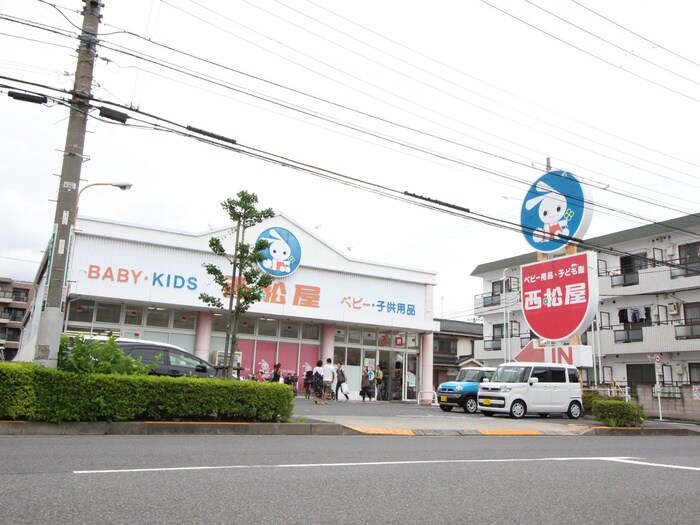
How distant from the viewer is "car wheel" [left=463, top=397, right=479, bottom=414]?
22.0m

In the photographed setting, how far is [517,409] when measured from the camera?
19.9m

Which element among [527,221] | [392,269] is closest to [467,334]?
[392,269]

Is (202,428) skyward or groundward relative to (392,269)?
groundward

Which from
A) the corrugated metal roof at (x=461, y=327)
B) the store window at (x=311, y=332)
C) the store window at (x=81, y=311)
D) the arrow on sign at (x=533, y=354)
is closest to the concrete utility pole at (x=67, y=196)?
the store window at (x=81, y=311)

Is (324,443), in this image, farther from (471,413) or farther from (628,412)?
(471,413)

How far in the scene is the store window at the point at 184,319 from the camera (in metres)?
25.7

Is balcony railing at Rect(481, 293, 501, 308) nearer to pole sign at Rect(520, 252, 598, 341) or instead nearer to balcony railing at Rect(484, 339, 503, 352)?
balcony railing at Rect(484, 339, 503, 352)

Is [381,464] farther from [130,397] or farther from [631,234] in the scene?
[631,234]

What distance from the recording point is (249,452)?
8.51 m

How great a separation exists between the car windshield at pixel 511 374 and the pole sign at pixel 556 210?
4.68m

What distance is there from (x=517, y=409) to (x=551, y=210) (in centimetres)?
793

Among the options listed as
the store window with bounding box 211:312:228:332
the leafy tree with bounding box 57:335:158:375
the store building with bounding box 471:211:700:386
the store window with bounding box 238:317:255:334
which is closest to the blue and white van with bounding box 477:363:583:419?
the store building with bounding box 471:211:700:386

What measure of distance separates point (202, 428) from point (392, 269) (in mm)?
18726

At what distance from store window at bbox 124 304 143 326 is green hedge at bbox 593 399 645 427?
17.8m
